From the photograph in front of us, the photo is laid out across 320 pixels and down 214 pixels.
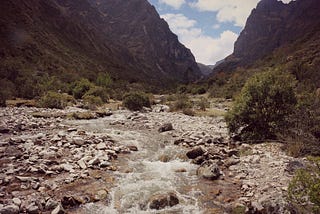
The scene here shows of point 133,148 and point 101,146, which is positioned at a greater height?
point 101,146

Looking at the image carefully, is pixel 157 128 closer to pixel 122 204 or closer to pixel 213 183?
pixel 213 183

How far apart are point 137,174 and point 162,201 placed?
2590 millimetres

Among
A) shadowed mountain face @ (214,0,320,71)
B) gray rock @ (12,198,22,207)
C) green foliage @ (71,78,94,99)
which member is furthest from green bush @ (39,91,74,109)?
shadowed mountain face @ (214,0,320,71)

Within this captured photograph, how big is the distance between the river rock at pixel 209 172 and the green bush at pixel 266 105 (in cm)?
486

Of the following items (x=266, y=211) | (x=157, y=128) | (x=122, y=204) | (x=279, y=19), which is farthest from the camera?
(x=279, y=19)

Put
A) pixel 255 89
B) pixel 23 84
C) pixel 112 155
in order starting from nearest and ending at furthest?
pixel 112 155
pixel 255 89
pixel 23 84

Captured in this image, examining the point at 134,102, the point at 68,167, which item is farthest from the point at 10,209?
the point at 134,102

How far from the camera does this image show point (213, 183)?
30.0 ft

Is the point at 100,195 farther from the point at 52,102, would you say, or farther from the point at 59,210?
the point at 52,102

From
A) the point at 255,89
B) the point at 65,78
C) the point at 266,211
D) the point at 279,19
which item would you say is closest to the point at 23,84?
the point at 65,78

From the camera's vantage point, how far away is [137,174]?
9914 mm

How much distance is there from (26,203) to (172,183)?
17.1ft

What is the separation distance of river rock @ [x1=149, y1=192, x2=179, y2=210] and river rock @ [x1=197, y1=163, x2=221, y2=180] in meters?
2.33

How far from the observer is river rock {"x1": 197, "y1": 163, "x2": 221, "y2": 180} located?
953cm
